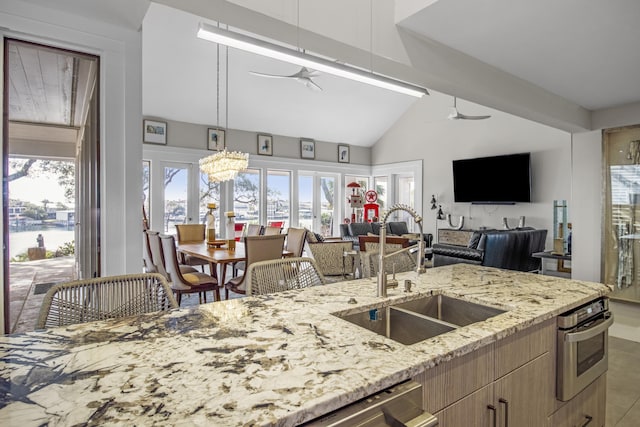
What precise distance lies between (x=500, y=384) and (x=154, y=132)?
6.64m

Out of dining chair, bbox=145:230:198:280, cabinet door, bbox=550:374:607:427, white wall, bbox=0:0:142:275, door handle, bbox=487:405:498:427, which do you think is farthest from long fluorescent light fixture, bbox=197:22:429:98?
dining chair, bbox=145:230:198:280

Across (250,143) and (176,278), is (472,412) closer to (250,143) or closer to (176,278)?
(176,278)

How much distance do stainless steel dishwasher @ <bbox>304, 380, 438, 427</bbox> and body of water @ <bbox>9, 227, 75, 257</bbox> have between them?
2.30 meters

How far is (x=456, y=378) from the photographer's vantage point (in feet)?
3.43

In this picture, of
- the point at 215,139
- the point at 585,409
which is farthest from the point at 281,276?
the point at 215,139

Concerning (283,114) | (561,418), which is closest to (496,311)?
(561,418)

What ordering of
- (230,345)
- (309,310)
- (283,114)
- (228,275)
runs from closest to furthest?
(230,345) → (309,310) → (228,275) → (283,114)

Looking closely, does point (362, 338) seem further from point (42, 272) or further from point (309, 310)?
point (42, 272)

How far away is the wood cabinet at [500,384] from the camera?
3.31 ft

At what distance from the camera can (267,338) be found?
107 cm

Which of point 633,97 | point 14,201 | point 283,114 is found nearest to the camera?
point 14,201

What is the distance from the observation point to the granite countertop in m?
0.70

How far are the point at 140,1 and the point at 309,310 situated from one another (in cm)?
215

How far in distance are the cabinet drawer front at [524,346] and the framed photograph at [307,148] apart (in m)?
7.15
